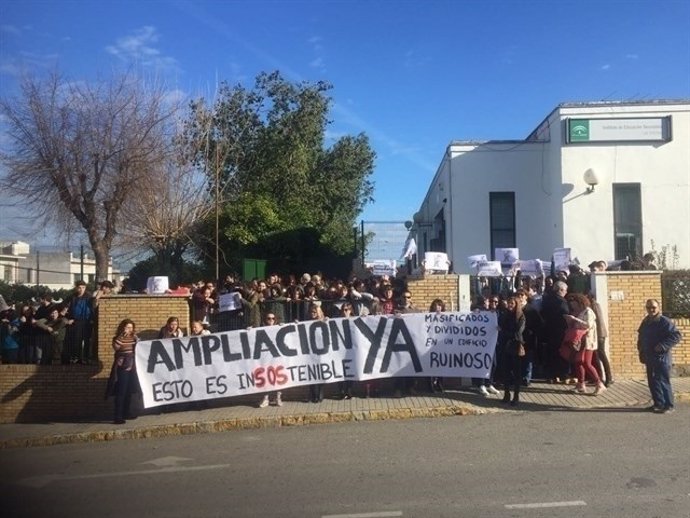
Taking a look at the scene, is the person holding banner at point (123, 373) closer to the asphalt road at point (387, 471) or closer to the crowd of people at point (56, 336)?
the asphalt road at point (387, 471)

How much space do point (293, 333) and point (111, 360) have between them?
3540 millimetres

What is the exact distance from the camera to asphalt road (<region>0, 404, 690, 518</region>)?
6246 millimetres

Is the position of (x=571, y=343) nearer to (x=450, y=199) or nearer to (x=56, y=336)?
(x=56, y=336)

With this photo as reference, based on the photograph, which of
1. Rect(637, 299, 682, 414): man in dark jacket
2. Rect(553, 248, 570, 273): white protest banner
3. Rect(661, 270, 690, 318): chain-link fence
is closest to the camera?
Rect(637, 299, 682, 414): man in dark jacket

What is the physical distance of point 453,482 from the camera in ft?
22.7

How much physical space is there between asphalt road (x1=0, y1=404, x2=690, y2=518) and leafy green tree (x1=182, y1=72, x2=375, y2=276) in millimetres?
16062

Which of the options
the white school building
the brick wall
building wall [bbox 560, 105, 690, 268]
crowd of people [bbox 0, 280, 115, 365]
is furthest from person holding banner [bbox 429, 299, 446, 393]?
building wall [bbox 560, 105, 690, 268]

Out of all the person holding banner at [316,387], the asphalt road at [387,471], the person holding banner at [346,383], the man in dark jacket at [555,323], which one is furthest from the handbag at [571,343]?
the person holding banner at [316,387]

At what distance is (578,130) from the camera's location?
20578mm

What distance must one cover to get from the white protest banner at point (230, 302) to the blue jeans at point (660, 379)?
670 cm

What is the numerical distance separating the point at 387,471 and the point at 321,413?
3246 millimetres

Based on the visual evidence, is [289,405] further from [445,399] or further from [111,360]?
[111,360]

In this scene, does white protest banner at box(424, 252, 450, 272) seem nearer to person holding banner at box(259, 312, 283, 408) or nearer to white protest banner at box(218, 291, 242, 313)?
person holding banner at box(259, 312, 283, 408)

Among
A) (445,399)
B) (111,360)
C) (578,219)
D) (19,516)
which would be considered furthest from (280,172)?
(19,516)
